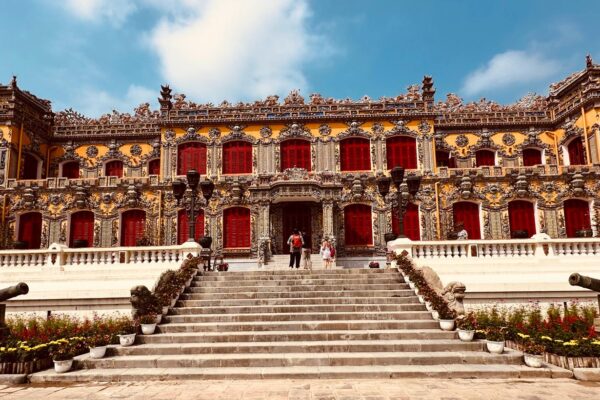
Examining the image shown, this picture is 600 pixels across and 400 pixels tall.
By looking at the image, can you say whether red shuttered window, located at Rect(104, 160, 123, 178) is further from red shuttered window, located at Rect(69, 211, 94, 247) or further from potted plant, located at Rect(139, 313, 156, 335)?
potted plant, located at Rect(139, 313, 156, 335)

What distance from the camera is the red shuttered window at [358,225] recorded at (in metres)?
22.2

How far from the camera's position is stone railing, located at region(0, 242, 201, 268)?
45.8 ft

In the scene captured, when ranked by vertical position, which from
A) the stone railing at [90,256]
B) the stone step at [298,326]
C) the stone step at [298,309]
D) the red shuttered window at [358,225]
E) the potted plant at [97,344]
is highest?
the red shuttered window at [358,225]

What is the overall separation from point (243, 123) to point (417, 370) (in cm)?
1834

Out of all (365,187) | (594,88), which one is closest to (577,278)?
(365,187)

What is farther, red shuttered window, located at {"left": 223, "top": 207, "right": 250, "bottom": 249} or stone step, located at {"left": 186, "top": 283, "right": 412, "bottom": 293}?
red shuttered window, located at {"left": 223, "top": 207, "right": 250, "bottom": 249}

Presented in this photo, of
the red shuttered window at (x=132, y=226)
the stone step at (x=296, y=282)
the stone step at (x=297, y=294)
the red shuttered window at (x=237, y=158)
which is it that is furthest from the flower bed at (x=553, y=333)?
the red shuttered window at (x=132, y=226)

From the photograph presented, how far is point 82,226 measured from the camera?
2291 cm

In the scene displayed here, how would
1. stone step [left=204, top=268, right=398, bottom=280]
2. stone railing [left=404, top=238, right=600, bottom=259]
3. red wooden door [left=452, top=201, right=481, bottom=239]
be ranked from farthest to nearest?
red wooden door [left=452, top=201, right=481, bottom=239]
stone railing [left=404, top=238, right=600, bottom=259]
stone step [left=204, top=268, right=398, bottom=280]

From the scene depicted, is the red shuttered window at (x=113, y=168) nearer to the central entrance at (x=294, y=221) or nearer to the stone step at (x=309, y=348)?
the central entrance at (x=294, y=221)

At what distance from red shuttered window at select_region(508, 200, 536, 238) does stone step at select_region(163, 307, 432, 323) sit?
1378 centimetres

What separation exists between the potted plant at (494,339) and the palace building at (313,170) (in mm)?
11522

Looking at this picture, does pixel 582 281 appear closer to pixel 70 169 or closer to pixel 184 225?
pixel 184 225

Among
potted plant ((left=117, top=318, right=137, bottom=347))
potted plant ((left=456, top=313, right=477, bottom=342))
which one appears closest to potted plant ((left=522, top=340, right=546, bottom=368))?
potted plant ((left=456, top=313, right=477, bottom=342))
